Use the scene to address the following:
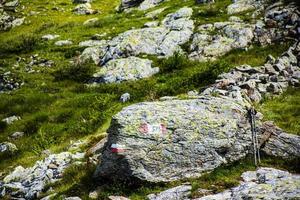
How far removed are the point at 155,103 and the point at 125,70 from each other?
562 inches

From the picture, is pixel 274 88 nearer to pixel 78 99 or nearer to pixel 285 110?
pixel 285 110

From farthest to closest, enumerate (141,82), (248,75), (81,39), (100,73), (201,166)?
(81,39), (100,73), (141,82), (248,75), (201,166)

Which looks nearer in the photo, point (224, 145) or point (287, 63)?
point (224, 145)

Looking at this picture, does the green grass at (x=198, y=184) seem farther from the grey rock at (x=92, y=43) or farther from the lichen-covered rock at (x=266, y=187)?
the grey rock at (x=92, y=43)

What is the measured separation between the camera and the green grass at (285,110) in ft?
58.3

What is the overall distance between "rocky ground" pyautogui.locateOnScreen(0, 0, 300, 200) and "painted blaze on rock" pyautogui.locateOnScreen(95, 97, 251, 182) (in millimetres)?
36

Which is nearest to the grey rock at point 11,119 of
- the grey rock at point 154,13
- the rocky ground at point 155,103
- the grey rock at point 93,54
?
the rocky ground at point 155,103

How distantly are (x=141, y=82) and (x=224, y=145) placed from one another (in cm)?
1411

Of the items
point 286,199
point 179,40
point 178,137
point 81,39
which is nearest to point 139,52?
point 179,40

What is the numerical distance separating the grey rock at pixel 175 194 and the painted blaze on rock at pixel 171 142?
0.62 metres

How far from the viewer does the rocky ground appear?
49.3 ft

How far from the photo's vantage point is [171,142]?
1545cm

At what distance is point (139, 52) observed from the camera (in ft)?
108

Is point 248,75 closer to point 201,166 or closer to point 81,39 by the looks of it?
point 201,166
